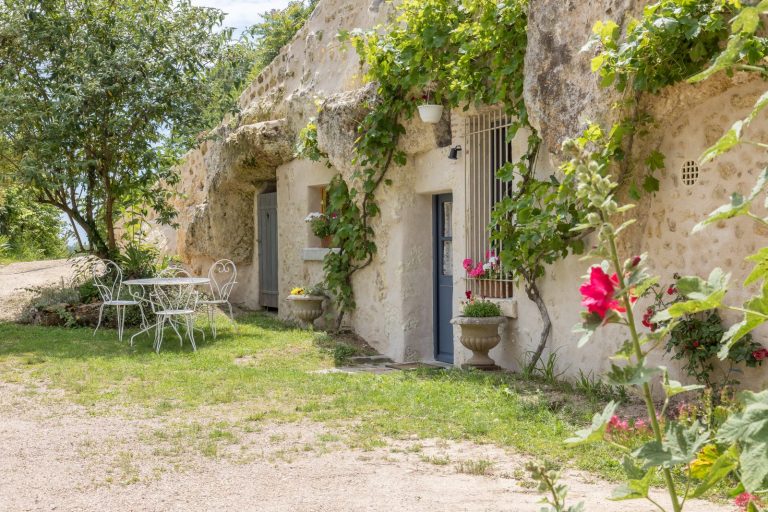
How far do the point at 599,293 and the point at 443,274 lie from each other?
26.0 feet

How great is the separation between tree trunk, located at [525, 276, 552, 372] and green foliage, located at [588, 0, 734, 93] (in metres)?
2.11

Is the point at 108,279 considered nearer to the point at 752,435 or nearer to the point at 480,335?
the point at 480,335

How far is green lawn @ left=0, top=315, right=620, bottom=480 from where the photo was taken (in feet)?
17.9

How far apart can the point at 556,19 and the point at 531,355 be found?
299 centimetres

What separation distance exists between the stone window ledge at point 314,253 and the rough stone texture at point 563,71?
5004 mm

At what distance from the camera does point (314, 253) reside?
11.5m

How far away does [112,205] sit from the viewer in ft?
42.7

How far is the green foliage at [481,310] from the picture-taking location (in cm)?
769

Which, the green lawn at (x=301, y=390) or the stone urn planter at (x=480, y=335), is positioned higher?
the stone urn planter at (x=480, y=335)

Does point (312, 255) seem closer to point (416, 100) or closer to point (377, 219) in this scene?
point (377, 219)

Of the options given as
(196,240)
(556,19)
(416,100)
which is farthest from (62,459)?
(196,240)

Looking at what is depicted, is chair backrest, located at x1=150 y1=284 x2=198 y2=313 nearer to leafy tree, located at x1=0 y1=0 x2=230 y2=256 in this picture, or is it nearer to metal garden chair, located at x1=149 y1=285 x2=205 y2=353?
metal garden chair, located at x1=149 y1=285 x2=205 y2=353

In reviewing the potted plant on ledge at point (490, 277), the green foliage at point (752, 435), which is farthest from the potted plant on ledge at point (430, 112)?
the green foliage at point (752, 435)

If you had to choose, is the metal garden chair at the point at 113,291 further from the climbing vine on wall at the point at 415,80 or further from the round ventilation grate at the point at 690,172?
the round ventilation grate at the point at 690,172
